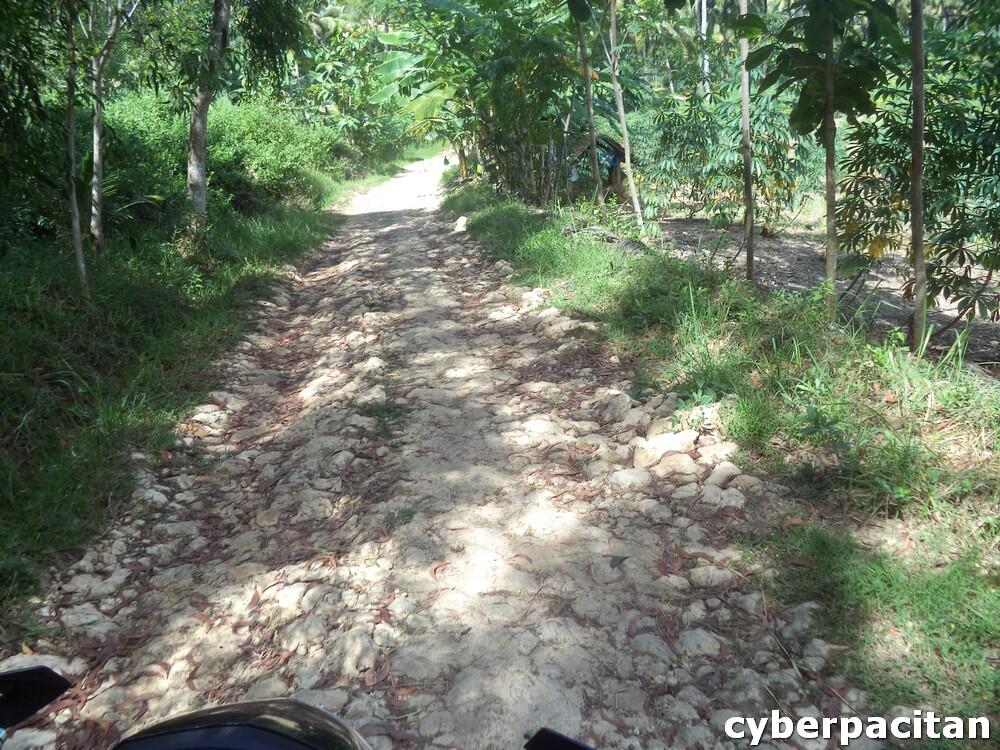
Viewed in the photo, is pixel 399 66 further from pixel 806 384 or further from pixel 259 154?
pixel 806 384

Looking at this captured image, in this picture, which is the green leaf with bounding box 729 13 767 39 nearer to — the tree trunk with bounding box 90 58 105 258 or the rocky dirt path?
the rocky dirt path

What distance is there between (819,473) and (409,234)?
9.69 meters

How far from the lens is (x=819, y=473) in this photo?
3.61m

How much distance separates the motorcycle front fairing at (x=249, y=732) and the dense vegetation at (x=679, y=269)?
1928 mm

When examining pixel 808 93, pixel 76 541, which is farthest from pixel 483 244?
pixel 76 541

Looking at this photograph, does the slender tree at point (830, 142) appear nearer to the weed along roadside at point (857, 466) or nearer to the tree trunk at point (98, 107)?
the weed along roadside at point (857, 466)

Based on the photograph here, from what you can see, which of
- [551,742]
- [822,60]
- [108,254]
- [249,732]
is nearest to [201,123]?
[108,254]

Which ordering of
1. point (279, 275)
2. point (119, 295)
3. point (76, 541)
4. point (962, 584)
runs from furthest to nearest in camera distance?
point (279, 275) → point (119, 295) → point (76, 541) → point (962, 584)

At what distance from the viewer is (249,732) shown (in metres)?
1.39

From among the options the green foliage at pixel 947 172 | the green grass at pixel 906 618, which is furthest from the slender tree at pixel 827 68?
the green grass at pixel 906 618

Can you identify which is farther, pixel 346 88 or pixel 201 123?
pixel 346 88

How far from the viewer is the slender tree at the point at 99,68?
6230mm

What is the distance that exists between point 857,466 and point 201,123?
8186 millimetres

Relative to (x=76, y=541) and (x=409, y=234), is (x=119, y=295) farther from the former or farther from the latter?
(x=409, y=234)
